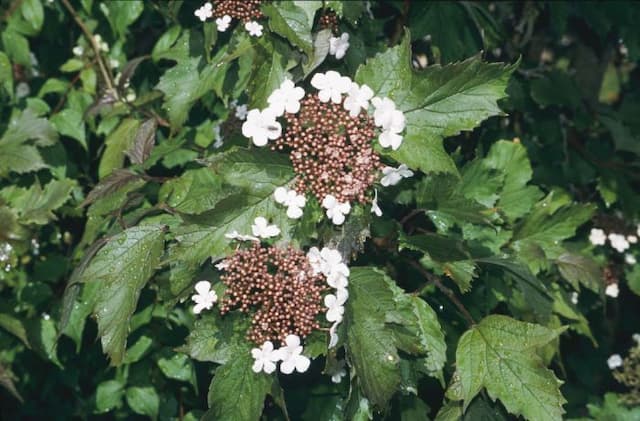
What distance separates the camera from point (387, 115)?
1.94m

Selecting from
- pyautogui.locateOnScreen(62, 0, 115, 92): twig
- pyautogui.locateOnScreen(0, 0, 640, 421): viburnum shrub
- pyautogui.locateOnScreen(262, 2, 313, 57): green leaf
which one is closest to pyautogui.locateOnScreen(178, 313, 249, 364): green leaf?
pyautogui.locateOnScreen(0, 0, 640, 421): viburnum shrub

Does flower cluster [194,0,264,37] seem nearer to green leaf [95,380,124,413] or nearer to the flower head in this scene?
the flower head

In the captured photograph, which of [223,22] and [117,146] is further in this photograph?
[117,146]

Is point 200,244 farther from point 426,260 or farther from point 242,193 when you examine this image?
point 426,260

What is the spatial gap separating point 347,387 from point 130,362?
2.47 feet

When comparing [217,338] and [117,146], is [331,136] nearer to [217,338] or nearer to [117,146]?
[217,338]

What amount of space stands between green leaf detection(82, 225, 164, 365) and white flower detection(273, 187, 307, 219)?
0.36 m

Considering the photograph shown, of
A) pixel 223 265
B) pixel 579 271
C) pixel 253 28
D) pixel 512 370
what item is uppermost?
pixel 253 28

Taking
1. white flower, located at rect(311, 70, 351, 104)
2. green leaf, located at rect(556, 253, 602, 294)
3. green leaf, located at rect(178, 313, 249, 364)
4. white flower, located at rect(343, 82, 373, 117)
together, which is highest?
white flower, located at rect(311, 70, 351, 104)

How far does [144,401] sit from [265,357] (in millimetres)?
893

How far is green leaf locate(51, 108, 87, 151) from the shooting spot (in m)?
2.72

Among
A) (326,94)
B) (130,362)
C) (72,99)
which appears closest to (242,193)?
(326,94)

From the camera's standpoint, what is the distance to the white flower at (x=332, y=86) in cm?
191

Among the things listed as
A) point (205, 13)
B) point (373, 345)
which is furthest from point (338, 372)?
point (205, 13)
